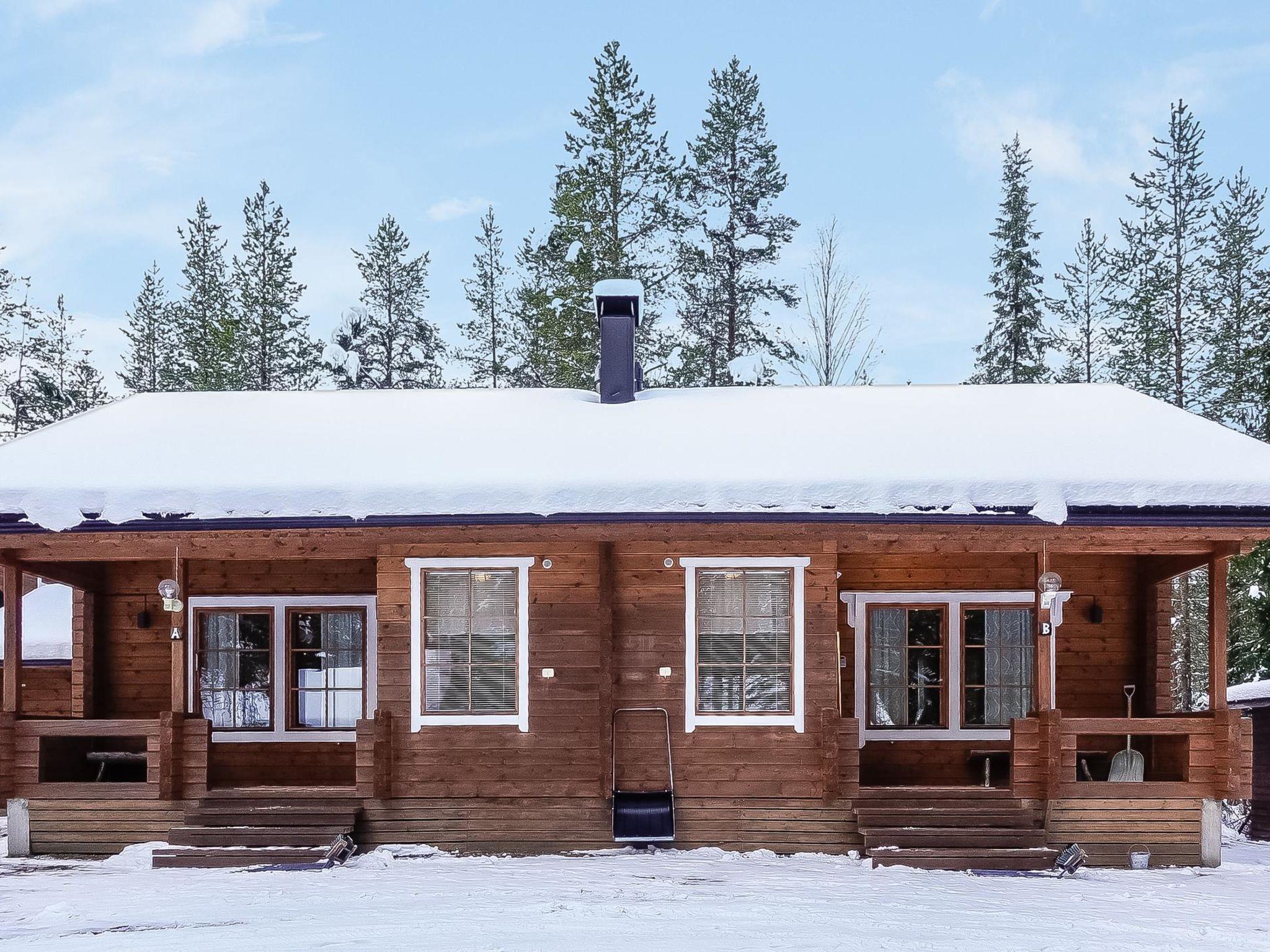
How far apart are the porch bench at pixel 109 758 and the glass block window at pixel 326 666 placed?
5.19 feet

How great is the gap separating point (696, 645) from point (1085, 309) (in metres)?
19.6

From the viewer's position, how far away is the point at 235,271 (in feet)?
98.0

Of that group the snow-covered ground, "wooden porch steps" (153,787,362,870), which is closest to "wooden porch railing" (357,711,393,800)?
"wooden porch steps" (153,787,362,870)

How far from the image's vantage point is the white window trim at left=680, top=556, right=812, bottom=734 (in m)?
10.7

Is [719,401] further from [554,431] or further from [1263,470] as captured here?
[1263,470]

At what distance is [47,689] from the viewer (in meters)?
15.7

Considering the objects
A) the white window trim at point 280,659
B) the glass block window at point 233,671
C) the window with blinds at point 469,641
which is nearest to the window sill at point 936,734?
the window with blinds at point 469,641

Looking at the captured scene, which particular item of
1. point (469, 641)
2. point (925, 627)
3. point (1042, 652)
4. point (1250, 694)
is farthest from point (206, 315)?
point (1042, 652)

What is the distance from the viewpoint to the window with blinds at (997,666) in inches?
494

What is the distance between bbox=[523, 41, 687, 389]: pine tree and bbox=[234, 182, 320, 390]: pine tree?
693 centimetres

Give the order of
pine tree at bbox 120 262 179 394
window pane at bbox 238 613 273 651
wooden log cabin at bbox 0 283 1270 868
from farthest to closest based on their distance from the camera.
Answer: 1. pine tree at bbox 120 262 179 394
2. window pane at bbox 238 613 273 651
3. wooden log cabin at bbox 0 283 1270 868

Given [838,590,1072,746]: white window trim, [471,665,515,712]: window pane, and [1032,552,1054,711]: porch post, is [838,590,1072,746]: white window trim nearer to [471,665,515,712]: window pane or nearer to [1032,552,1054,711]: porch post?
[1032,552,1054,711]: porch post

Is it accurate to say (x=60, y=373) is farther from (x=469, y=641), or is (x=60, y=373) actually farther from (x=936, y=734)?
(x=936, y=734)

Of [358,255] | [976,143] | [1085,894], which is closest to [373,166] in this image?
[358,255]
